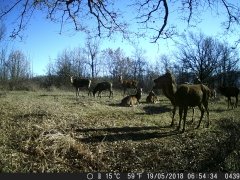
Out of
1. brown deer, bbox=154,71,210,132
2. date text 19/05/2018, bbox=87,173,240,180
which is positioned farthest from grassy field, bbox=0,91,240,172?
brown deer, bbox=154,71,210,132

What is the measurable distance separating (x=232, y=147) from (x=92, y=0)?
712 cm

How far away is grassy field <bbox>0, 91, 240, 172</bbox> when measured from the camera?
1001 centimetres

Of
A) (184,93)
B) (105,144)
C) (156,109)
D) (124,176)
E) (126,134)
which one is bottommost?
(124,176)

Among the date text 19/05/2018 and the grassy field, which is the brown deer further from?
the date text 19/05/2018

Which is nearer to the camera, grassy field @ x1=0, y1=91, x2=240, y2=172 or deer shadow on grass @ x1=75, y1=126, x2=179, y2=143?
grassy field @ x1=0, y1=91, x2=240, y2=172

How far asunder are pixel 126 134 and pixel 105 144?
5.46ft

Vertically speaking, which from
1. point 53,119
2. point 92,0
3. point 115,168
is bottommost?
point 115,168

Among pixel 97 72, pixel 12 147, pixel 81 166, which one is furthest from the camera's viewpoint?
pixel 97 72

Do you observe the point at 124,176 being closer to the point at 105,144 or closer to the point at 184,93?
the point at 105,144

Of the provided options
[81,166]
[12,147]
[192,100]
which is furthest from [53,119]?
[192,100]

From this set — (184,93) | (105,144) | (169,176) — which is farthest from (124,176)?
(184,93)

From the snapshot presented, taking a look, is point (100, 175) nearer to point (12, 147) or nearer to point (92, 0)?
point (12, 147)

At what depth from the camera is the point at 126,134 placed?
13469mm

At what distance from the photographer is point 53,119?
1436cm
